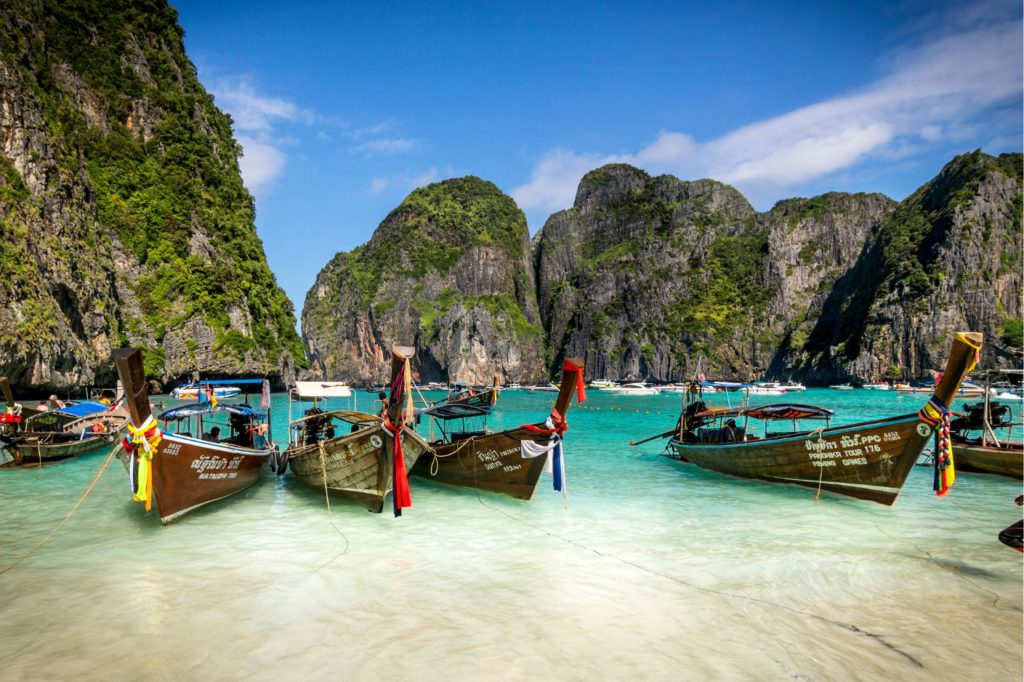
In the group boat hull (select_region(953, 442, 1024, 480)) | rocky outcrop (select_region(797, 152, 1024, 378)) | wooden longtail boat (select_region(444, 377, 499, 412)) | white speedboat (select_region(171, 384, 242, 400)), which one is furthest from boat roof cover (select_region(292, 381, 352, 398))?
rocky outcrop (select_region(797, 152, 1024, 378))

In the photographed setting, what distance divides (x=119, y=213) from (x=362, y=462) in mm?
55216

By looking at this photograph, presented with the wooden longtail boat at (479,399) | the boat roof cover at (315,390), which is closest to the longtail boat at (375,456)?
the wooden longtail boat at (479,399)

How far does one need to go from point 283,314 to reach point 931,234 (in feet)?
357

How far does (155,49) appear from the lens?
62781 mm

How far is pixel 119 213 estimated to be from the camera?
5153 centimetres

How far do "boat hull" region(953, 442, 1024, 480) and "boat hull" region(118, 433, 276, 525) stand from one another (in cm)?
1952

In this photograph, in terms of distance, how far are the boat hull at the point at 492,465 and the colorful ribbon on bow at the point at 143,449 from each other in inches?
236

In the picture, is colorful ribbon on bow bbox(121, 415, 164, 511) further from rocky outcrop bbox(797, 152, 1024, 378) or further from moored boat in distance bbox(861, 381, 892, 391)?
rocky outcrop bbox(797, 152, 1024, 378)

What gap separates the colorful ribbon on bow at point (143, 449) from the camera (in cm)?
Result: 882

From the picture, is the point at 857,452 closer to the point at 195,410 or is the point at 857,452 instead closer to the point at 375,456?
the point at 375,456

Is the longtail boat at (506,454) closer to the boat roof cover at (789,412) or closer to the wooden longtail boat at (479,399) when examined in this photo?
the wooden longtail boat at (479,399)

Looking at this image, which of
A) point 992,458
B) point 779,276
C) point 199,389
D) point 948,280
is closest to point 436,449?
point 199,389

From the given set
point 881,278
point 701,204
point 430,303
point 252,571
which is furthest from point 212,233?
point 701,204

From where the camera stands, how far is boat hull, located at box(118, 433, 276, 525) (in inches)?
382
